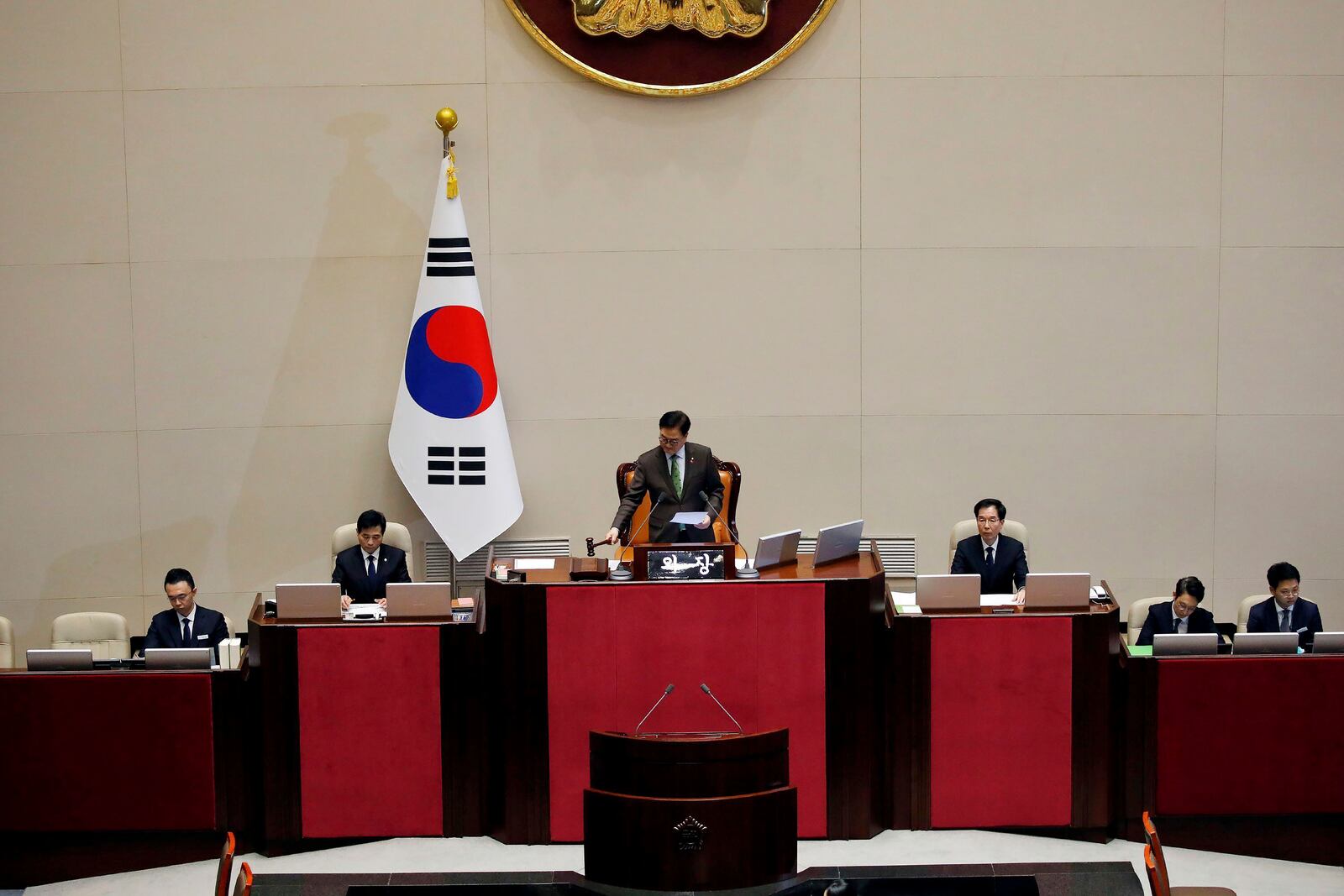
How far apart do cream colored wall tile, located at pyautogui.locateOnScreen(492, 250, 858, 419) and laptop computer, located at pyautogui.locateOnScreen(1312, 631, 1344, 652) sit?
2.81 m

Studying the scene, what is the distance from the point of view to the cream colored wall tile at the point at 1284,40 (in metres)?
7.15

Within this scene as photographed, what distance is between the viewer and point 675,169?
7.26 metres

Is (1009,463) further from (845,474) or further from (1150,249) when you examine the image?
(1150,249)

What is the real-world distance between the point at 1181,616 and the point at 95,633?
4.68 meters

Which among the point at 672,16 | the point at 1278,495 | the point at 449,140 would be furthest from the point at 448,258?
the point at 1278,495

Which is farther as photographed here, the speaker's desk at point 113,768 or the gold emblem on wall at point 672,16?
the gold emblem on wall at point 672,16

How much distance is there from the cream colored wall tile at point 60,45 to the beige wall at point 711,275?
0.02 m

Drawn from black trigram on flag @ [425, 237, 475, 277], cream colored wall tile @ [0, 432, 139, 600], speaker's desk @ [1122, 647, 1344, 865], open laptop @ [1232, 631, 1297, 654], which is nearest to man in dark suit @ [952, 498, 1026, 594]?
speaker's desk @ [1122, 647, 1344, 865]

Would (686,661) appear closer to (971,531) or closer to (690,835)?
(690,835)

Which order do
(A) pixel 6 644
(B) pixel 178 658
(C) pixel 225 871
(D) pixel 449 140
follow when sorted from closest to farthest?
1. (C) pixel 225 871
2. (B) pixel 178 658
3. (A) pixel 6 644
4. (D) pixel 449 140

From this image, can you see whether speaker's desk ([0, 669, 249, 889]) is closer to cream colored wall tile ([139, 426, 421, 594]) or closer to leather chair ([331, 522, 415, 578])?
leather chair ([331, 522, 415, 578])

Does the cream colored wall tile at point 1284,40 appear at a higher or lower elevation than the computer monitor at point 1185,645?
→ higher

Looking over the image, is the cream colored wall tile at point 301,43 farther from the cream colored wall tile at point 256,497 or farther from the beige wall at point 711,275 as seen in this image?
the cream colored wall tile at point 256,497

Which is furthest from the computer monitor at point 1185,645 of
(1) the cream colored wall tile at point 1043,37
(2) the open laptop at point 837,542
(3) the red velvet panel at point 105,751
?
(3) the red velvet panel at point 105,751
